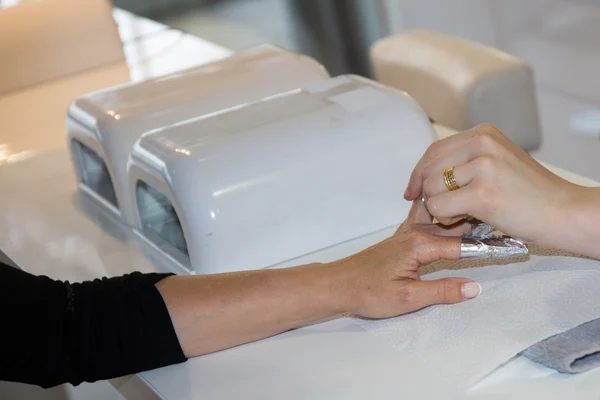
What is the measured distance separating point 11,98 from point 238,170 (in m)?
1.15

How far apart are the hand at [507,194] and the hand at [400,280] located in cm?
5

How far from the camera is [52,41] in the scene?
2.25m

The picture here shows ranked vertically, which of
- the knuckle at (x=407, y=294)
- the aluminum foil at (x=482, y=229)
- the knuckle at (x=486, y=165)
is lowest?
the knuckle at (x=407, y=294)

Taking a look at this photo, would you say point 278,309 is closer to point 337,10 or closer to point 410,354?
point 410,354

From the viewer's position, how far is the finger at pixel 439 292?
1033 mm

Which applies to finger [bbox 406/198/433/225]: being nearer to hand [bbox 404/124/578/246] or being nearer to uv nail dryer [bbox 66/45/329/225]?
hand [bbox 404/124/578/246]

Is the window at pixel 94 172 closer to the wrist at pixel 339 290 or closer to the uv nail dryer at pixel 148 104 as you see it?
the uv nail dryer at pixel 148 104

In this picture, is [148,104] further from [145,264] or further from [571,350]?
[571,350]

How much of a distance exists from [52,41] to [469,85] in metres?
1.00

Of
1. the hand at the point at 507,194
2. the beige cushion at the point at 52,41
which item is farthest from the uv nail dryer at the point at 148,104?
the beige cushion at the point at 52,41

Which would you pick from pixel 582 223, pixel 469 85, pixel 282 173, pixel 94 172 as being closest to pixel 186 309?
pixel 282 173

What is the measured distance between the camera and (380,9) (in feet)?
12.1

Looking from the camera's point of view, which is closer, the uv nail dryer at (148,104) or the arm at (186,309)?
the arm at (186,309)

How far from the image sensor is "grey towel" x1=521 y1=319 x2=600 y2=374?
2.90ft
